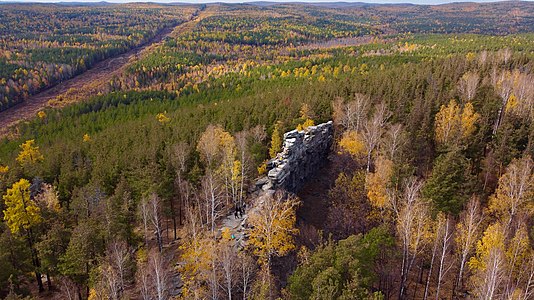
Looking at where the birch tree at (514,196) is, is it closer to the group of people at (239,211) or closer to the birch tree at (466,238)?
the birch tree at (466,238)

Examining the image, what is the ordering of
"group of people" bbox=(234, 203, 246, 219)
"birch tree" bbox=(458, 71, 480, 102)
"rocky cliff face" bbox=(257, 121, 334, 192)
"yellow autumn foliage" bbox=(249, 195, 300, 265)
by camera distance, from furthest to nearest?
"birch tree" bbox=(458, 71, 480, 102), "rocky cliff face" bbox=(257, 121, 334, 192), "group of people" bbox=(234, 203, 246, 219), "yellow autumn foliage" bbox=(249, 195, 300, 265)

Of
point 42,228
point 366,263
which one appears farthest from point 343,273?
point 42,228

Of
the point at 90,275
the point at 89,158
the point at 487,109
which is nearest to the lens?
the point at 90,275

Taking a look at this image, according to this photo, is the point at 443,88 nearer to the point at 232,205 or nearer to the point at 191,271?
the point at 232,205

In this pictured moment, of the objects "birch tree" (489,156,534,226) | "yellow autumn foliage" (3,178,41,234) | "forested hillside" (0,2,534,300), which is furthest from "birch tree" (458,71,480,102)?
"yellow autumn foliage" (3,178,41,234)

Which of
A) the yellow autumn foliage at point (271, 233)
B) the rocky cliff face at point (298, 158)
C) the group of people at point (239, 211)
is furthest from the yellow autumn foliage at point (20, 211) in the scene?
the rocky cliff face at point (298, 158)

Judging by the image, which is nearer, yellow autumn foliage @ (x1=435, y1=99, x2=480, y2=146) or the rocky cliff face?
the rocky cliff face

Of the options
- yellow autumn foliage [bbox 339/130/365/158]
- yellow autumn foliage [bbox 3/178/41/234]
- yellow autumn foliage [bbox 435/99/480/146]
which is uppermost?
yellow autumn foliage [bbox 435/99/480/146]

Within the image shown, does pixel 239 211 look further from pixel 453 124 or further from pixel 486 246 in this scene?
pixel 453 124

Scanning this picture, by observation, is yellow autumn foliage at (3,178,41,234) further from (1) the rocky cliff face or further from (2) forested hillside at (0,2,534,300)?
(1) the rocky cliff face
